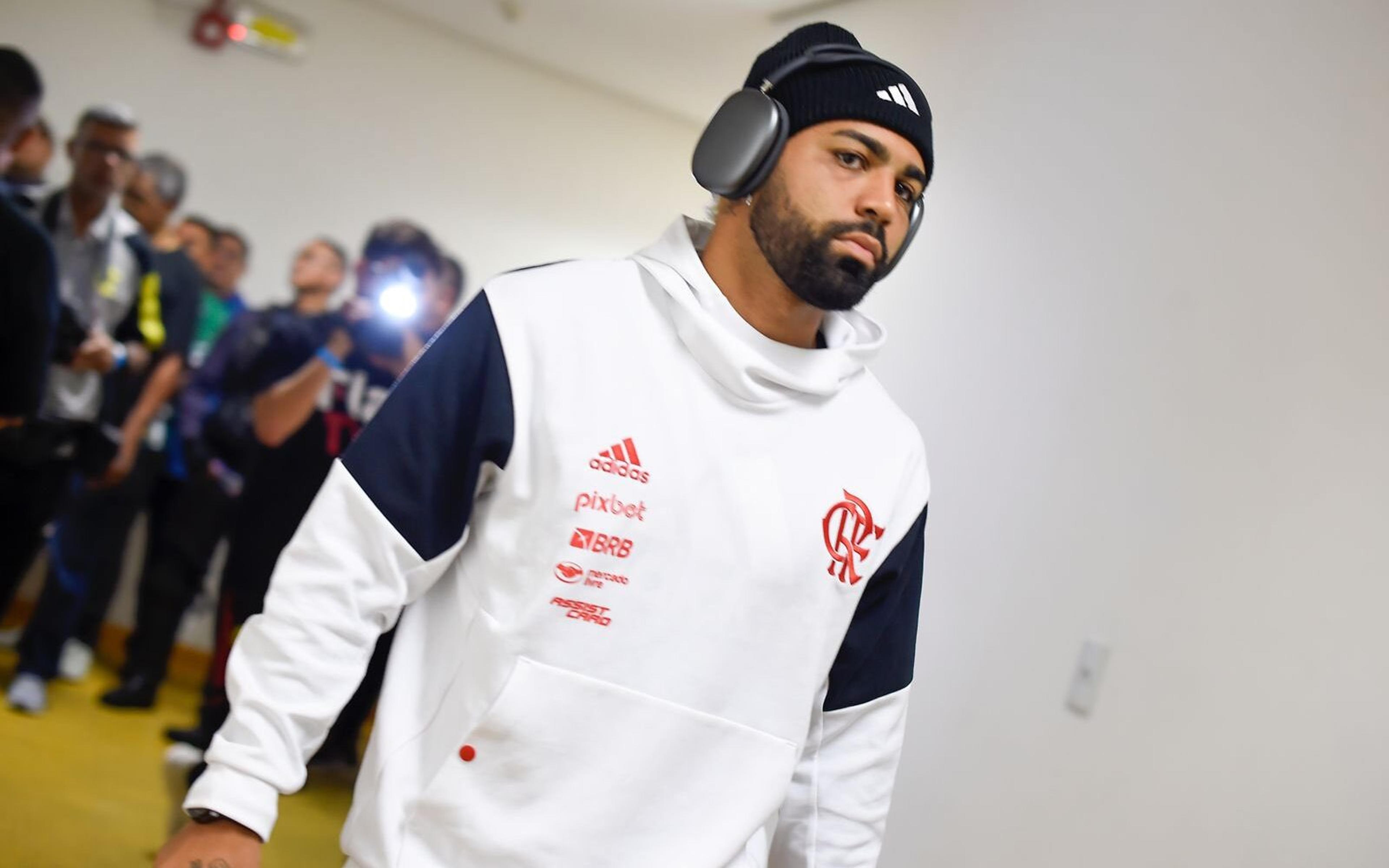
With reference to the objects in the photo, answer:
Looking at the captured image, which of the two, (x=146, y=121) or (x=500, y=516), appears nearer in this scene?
(x=500, y=516)

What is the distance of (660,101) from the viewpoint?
20.2 ft

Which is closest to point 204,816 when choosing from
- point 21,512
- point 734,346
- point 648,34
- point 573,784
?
point 573,784

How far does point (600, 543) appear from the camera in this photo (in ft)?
4.26

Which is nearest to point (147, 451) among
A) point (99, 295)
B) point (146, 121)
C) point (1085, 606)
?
point (99, 295)

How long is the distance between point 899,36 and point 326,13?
3771 mm

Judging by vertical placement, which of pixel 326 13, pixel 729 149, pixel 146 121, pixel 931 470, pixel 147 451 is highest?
pixel 326 13

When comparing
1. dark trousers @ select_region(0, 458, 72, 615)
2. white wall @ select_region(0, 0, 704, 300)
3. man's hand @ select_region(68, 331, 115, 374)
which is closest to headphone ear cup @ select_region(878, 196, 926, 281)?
dark trousers @ select_region(0, 458, 72, 615)

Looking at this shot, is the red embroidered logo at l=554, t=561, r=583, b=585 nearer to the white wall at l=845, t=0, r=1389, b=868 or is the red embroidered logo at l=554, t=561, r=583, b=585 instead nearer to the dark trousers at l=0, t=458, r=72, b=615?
the white wall at l=845, t=0, r=1389, b=868

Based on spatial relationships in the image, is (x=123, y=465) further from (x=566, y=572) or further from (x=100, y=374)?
(x=566, y=572)

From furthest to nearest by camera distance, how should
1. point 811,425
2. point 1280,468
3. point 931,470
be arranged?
point 931,470
point 1280,468
point 811,425

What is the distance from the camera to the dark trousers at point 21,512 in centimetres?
285

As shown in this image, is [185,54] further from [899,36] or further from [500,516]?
[500,516]

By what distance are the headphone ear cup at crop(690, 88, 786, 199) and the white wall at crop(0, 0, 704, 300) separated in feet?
15.6

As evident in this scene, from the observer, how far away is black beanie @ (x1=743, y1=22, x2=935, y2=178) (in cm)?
138
